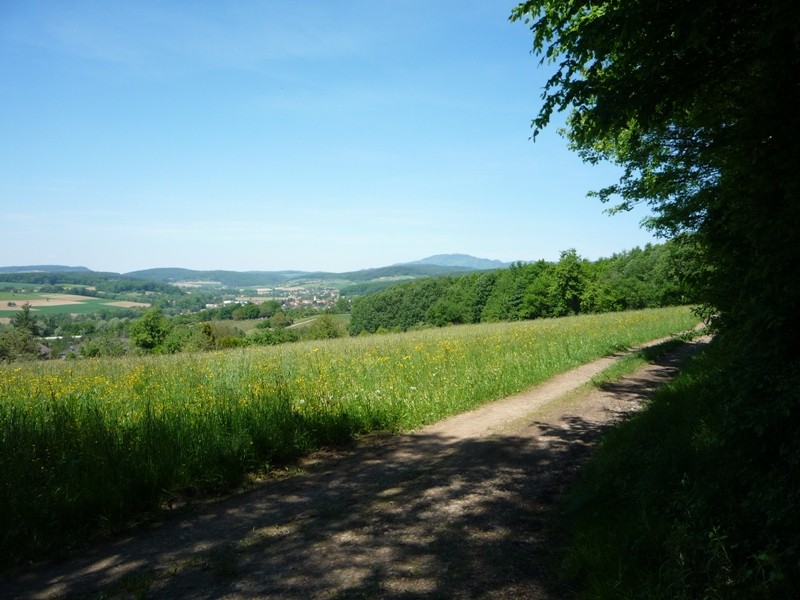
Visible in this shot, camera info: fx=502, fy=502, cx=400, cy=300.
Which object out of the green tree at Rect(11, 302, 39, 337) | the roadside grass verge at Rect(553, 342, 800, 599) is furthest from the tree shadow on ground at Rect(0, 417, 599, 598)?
the green tree at Rect(11, 302, 39, 337)

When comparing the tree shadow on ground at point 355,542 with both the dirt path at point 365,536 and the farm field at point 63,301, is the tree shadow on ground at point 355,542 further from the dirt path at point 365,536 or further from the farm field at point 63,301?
the farm field at point 63,301

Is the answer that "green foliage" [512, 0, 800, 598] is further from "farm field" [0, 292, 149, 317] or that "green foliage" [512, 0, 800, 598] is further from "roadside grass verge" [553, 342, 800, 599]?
"farm field" [0, 292, 149, 317]

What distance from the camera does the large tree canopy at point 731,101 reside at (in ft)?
12.0

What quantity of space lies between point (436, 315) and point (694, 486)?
86649mm

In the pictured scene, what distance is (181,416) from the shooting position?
7559 millimetres

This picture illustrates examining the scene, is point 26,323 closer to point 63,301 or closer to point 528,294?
point 63,301

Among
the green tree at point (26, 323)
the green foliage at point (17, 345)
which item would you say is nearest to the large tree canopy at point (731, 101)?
the green foliage at point (17, 345)

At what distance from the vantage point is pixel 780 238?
3.63 metres

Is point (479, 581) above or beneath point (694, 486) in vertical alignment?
beneath

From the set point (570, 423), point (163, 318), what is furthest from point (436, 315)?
point (570, 423)

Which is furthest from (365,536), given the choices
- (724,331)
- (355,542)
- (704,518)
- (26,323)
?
(26,323)

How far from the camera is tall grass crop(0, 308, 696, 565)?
5.44 meters

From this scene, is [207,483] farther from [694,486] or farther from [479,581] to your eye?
[694,486]

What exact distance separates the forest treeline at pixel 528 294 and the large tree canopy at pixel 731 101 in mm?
46728
